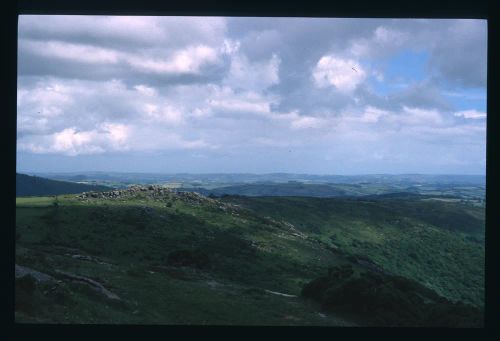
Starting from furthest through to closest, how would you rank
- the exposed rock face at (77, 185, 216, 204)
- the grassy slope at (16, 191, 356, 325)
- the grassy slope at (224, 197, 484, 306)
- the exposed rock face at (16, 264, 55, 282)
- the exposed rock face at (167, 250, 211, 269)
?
the grassy slope at (224, 197, 484, 306)
the exposed rock face at (77, 185, 216, 204)
the exposed rock face at (167, 250, 211, 269)
the grassy slope at (16, 191, 356, 325)
the exposed rock face at (16, 264, 55, 282)

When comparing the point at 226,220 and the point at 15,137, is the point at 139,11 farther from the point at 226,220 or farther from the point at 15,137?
the point at 226,220

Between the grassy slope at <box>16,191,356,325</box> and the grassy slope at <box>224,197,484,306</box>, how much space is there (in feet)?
63.5

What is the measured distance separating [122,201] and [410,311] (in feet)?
148

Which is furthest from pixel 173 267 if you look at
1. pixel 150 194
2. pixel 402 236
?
pixel 402 236

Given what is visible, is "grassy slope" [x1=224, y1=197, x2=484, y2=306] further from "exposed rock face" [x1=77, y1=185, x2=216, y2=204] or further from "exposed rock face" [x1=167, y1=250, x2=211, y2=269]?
"exposed rock face" [x1=167, y1=250, x2=211, y2=269]

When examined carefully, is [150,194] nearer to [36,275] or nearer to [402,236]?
[36,275]

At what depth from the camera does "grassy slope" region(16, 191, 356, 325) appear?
55.6 ft

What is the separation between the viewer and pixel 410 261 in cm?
7525

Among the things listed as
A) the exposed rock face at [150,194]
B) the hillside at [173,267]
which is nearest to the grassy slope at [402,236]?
the hillside at [173,267]

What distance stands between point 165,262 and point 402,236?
232ft

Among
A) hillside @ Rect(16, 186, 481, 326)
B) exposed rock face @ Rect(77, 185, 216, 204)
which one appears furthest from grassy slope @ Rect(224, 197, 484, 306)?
exposed rock face @ Rect(77, 185, 216, 204)

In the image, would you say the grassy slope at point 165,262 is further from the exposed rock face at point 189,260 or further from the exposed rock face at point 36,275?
the exposed rock face at point 36,275

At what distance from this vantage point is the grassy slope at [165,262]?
16938 mm

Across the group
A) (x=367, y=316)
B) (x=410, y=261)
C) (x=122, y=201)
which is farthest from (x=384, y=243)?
(x=367, y=316)
